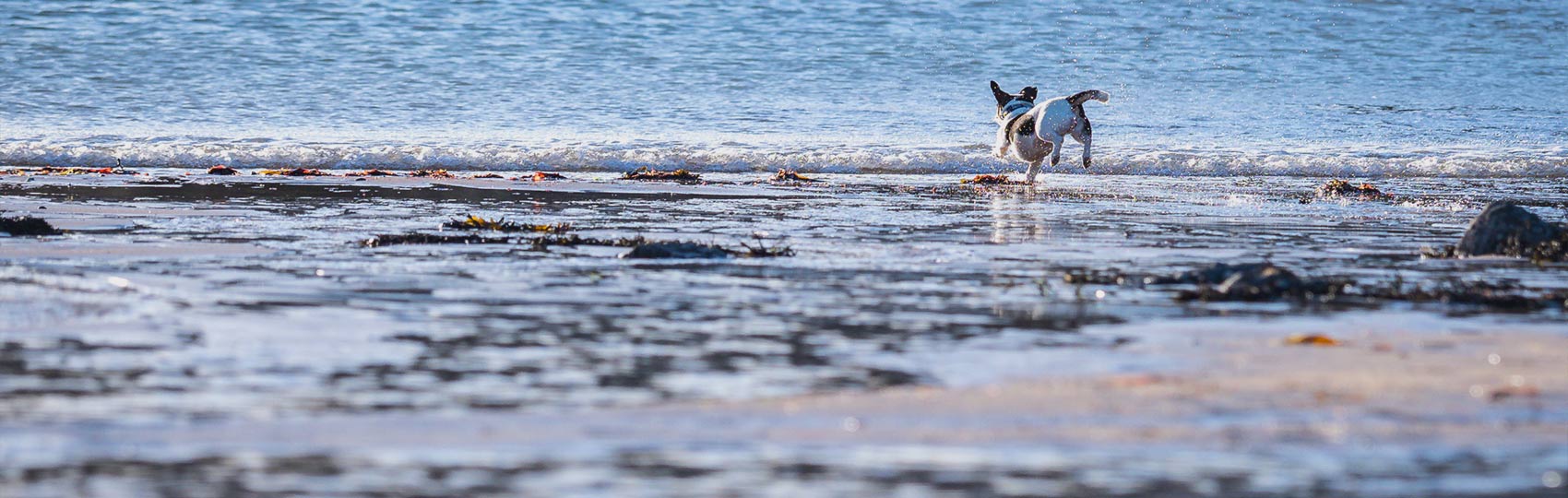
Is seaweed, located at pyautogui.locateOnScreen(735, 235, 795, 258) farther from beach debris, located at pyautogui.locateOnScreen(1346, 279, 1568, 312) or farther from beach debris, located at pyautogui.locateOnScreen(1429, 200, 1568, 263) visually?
beach debris, located at pyautogui.locateOnScreen(1429, 200, 1568, 263)

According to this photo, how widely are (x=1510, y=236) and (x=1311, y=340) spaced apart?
3.03 metres

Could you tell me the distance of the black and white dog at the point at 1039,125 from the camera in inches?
486

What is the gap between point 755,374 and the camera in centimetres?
405

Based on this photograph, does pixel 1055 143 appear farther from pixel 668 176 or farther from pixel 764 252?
pixel 764 252

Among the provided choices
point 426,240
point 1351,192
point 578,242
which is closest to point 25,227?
point 426,240

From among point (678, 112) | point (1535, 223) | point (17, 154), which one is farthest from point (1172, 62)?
point (1535, 223)

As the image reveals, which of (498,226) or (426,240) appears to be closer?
(426,240)

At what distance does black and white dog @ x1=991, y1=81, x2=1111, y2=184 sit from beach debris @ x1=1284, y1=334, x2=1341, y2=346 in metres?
7.43

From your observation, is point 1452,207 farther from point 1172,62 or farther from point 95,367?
point 1172,62

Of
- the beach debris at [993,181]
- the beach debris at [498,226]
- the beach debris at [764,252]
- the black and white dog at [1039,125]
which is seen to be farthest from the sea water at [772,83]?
the beach debris at [764,252]

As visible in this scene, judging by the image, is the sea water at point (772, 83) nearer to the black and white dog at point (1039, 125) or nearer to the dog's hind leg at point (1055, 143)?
the black and white dog at point (1039, 125)

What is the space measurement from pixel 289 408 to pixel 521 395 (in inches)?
18.1

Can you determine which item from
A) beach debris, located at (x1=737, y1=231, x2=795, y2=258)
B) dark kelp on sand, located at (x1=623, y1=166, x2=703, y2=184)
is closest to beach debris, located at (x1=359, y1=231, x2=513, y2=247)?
beach debris, located at (x1=737, y1=231, x2=795, y2=258)

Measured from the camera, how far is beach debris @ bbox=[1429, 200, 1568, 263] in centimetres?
711
